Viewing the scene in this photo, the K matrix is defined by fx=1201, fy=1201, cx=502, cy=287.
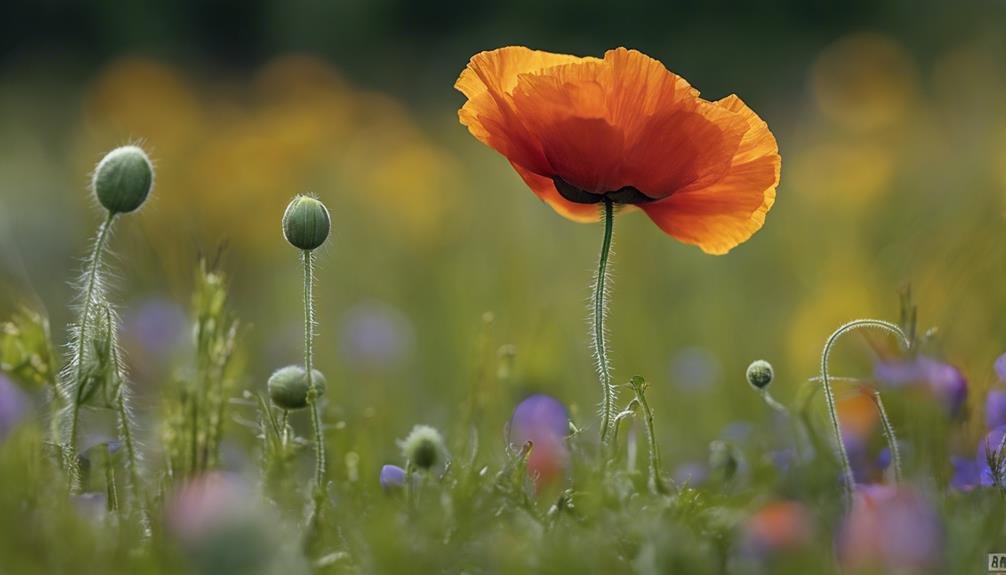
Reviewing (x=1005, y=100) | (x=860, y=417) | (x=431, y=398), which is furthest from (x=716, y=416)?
(x=1005, y=100)

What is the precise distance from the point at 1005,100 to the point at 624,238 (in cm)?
189

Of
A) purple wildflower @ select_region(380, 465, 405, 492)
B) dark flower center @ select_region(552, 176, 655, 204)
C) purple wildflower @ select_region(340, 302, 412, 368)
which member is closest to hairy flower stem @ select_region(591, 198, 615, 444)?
dark flower center @ select_region(552, 176, 655, 204)

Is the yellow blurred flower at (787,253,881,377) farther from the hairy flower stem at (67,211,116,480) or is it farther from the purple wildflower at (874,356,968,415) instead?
the hairy flower stem at (67,211,116,480)

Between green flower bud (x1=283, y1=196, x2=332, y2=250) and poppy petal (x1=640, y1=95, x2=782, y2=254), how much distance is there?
29 cm

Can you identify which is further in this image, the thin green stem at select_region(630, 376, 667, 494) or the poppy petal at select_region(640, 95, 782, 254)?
the poppy petal at select_region(640, 95, 782, 254)

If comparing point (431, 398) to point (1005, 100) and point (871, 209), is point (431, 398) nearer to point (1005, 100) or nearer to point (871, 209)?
point (871, 209)

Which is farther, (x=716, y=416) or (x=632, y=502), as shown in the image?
(x=716, y=416)

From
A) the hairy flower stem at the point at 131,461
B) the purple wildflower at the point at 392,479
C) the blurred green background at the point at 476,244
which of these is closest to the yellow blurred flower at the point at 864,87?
the blurred green background at the point at 476,244

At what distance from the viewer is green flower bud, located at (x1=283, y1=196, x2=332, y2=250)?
0.84 meters

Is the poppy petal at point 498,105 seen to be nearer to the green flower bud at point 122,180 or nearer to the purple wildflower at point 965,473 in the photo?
the green flower bud at point 122,180

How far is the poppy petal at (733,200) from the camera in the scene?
3.13 ft

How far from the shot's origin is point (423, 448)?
81cm

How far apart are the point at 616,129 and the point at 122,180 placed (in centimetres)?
36

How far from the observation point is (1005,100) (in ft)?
13.9
